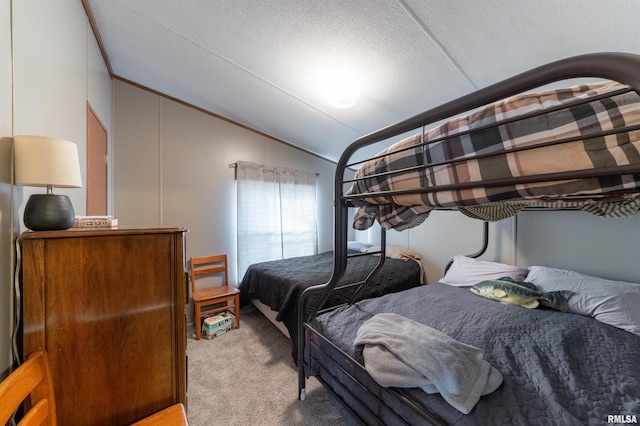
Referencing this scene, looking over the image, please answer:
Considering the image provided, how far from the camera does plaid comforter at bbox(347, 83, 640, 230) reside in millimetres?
508

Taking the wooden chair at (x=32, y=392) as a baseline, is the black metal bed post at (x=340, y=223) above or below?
above

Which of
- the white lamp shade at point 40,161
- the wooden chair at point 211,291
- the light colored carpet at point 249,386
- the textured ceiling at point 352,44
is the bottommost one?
the light colored carpet at point 249,386

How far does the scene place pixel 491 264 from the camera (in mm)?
2221

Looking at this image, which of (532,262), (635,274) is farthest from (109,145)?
(635,274)

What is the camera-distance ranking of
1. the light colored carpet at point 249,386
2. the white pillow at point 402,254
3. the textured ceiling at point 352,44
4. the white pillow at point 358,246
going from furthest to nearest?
the white pillow at point 358,246
the white pillow at point 402,254
the light colored carpet at point 249,386
the textured ceiling at point 352,44

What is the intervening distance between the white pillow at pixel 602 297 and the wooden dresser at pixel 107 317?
8.04 ft

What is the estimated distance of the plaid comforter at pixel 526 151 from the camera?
1.67 feet

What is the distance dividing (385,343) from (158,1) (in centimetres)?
247

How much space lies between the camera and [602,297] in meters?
1.52

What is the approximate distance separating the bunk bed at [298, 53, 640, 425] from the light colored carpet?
0.53 feet

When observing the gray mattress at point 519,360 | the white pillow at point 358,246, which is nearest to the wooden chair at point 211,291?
the gray mattress at point 519,360

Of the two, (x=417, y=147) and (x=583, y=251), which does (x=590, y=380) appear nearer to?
(x=417, y=147)

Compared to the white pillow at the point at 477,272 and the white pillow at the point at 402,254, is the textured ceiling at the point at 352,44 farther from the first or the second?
the white pillow at the point at 402,254

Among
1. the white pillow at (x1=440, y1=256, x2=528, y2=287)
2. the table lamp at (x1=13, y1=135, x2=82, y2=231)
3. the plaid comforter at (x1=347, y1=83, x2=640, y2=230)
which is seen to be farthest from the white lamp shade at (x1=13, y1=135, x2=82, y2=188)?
the white pillow at (x1=440, y1=256, x2=528, y2=287)
